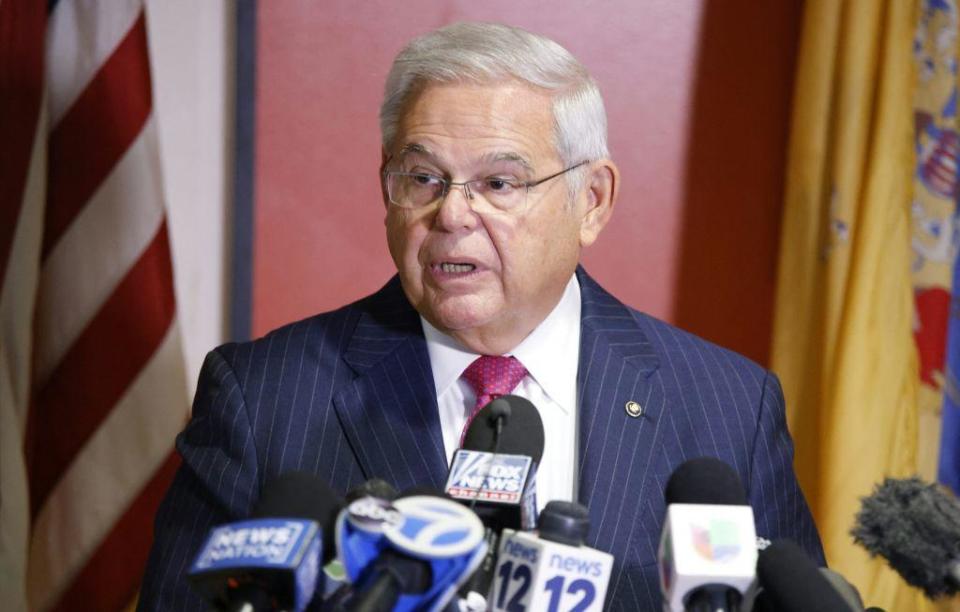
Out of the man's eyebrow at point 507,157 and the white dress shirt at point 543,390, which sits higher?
the man's eyebrow at point 507,157

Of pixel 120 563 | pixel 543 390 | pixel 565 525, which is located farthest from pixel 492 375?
pixel 120 563

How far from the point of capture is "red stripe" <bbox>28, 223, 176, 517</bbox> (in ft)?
9.02

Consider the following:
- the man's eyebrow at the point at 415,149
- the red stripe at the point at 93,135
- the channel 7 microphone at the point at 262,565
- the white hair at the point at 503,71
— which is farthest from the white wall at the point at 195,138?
the channel 7 microphone at the point at 262,565

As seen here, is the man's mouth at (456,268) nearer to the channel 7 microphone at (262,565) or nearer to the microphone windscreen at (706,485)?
the microphone windscreen at (706,485)

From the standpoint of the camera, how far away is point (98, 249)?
2.77m

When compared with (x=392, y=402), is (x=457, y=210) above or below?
above

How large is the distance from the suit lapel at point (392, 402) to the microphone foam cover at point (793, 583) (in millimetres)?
904

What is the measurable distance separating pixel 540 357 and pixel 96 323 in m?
1.22

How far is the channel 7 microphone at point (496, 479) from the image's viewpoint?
4.11 ft

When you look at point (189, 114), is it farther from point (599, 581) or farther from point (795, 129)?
point (599, 581)

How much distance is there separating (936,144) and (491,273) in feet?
4.36

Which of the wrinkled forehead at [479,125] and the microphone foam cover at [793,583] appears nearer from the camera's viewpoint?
the microphone foam cover at [793,583]

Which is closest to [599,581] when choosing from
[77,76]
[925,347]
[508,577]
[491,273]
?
[508,577]

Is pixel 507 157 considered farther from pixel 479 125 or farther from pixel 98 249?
pixel 98 249
